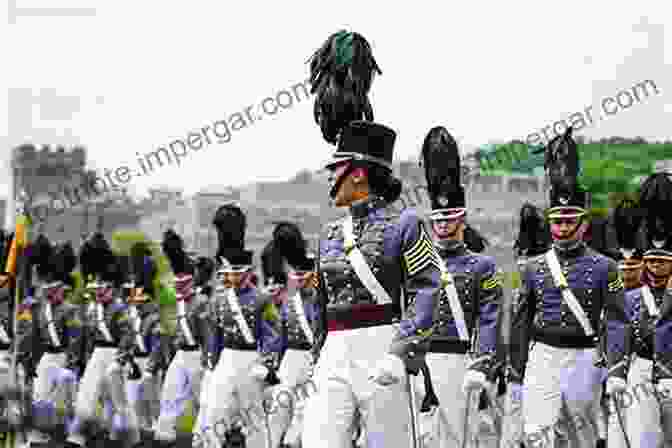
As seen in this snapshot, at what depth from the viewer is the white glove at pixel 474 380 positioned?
353 inches

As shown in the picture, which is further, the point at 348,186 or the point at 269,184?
the point at 269,184

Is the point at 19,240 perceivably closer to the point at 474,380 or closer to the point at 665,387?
the point at 474,380

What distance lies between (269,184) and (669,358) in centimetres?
1204

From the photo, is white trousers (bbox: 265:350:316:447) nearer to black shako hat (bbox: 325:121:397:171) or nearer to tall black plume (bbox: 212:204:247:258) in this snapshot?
tall black plume (bbox: 212:204:247:258)

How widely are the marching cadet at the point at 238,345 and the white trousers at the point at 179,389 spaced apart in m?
3.03

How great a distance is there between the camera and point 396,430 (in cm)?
650

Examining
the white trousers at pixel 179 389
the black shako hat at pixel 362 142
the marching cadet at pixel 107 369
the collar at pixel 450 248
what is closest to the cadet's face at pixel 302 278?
the white trousers at pixel 179 389

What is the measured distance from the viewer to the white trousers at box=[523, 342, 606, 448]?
8.91 metres

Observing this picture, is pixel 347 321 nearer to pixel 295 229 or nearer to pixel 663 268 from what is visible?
pixel 663 268

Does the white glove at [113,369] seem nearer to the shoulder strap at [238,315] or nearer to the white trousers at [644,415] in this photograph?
the shoulder strap at [238,315]

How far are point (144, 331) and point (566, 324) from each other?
10.1 meters

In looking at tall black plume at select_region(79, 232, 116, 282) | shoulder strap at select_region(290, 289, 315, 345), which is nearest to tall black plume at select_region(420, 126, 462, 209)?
shoulder strap at select_region(290, 289, 315, 345)

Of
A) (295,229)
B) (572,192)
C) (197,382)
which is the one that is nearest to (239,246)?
(295,229)

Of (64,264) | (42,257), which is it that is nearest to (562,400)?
(64,264)
